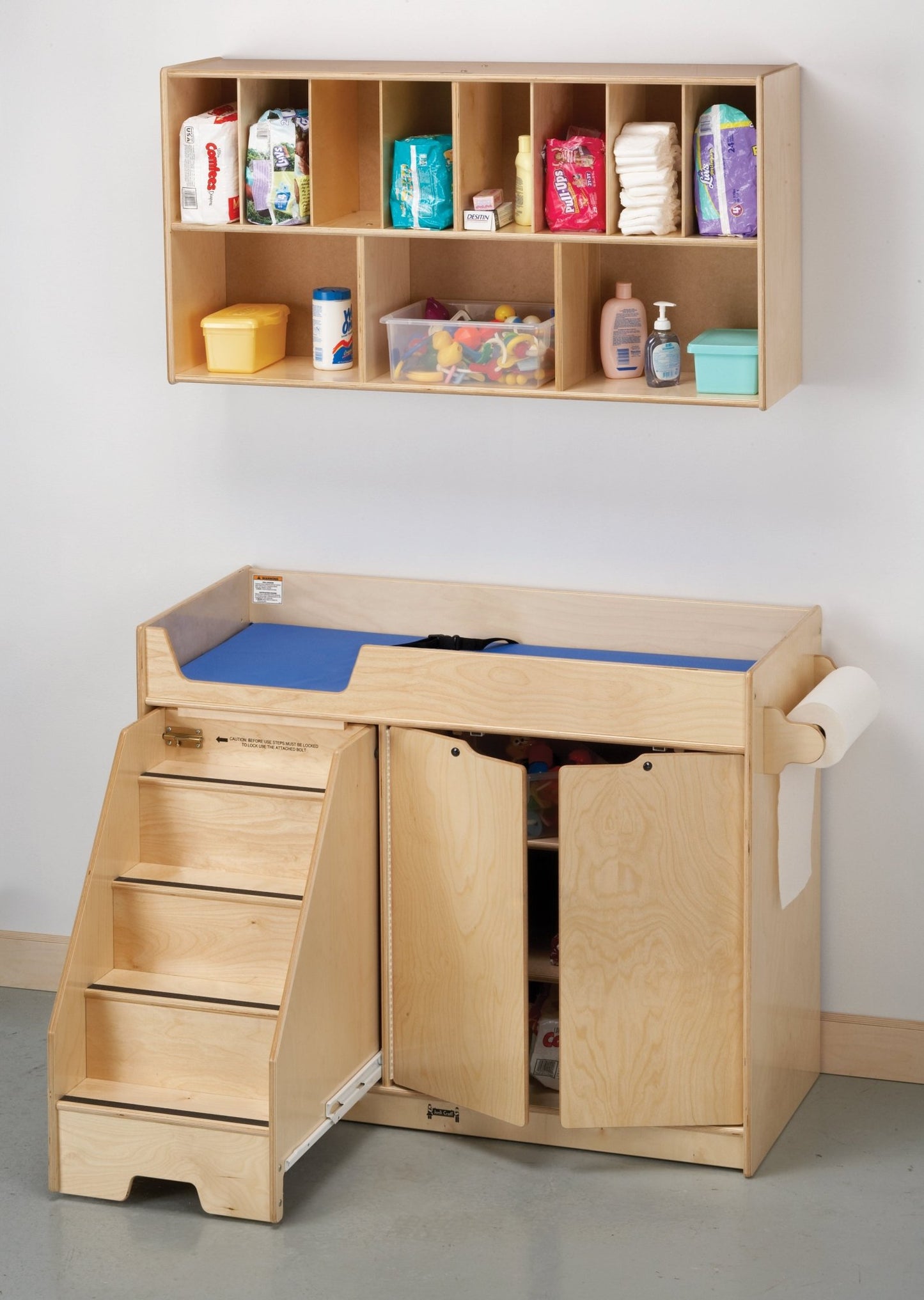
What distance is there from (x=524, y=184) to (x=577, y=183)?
0.37 ft

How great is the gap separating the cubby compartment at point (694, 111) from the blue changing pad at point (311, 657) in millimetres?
782

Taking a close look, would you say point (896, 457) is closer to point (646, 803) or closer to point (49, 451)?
Answer: point (646, 803)

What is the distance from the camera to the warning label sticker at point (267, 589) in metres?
3.67

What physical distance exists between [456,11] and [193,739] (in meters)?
1.45

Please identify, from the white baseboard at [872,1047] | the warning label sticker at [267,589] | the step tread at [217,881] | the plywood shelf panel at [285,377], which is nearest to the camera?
the step tread at [217,881]

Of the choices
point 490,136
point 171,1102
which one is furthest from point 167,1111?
point 490,136

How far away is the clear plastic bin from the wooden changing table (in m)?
0.52

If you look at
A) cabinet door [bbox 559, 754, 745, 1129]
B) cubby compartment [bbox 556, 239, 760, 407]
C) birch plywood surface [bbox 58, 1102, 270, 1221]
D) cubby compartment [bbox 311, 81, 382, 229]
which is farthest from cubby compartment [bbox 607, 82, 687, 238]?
birch plywood surface [bbox 58, 1102, 270, 1221]

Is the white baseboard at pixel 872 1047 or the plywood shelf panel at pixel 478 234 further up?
the plywood shelf panel at pixel 478 234

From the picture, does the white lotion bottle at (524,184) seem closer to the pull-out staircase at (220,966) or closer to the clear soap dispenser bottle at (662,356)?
the clear soap dispenser bottle at (662,356)

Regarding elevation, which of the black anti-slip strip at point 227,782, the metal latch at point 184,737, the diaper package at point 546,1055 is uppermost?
the metal latch at point 184,737

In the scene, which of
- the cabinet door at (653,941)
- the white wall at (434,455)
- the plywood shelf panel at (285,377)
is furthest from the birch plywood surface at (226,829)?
the plywood shelf panel at (285,377)

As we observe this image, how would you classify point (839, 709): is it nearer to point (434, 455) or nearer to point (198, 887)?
point (434, 455)

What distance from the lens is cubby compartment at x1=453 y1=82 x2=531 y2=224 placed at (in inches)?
121
